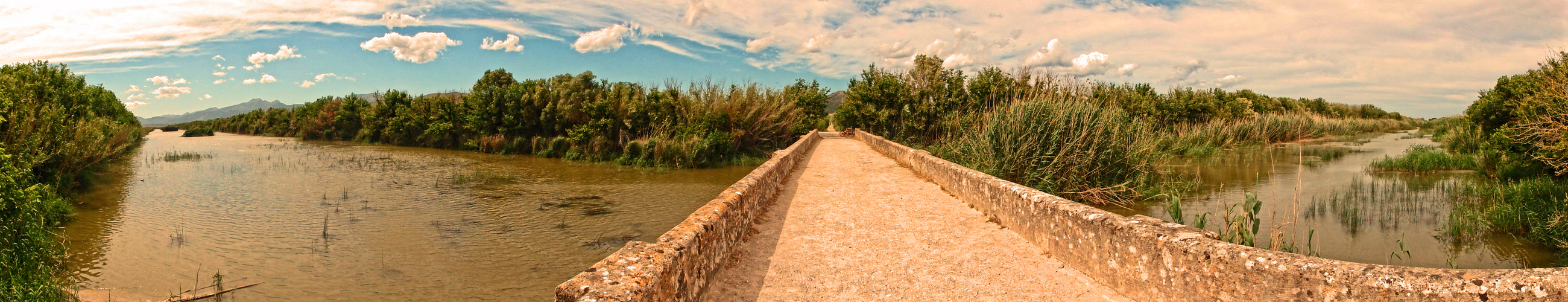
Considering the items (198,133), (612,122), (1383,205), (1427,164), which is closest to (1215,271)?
(1383,205)

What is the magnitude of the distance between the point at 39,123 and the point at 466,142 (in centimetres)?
1722

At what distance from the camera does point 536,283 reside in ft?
21.3

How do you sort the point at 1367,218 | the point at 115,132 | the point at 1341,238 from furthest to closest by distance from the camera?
1. the point at 115,132
2. the point at 1367,218
3. the point at 1341,238

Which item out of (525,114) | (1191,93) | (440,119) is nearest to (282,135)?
(440,119)

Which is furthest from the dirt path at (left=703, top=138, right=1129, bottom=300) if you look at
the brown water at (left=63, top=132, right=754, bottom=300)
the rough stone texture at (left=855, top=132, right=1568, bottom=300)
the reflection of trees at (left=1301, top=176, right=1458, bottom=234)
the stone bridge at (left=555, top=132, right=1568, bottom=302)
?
the reflection of trees at (left=1301, top=176, right=1458, bottom=234)

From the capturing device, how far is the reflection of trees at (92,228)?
7000 mm

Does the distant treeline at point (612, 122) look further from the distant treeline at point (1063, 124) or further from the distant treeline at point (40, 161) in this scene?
the distant treeline at point (40, 161)

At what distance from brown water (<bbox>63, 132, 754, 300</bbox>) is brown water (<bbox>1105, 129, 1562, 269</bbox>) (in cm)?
729

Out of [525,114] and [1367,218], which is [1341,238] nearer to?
[1367,218]

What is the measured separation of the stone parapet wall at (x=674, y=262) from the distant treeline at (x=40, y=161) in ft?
16.9

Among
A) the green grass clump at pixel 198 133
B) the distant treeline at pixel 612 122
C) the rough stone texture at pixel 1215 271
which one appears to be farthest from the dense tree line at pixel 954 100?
the green grass clump at pixel 198 133

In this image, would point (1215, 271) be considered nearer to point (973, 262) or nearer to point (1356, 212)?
point (973, 262)

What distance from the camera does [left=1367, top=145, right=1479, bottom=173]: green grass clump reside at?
46.1 ft

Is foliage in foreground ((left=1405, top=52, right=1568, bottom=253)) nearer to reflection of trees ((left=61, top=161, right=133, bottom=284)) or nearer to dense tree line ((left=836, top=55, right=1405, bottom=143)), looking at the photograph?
dense tree line ((left=836, top=55, right=1405, bottom=143))
